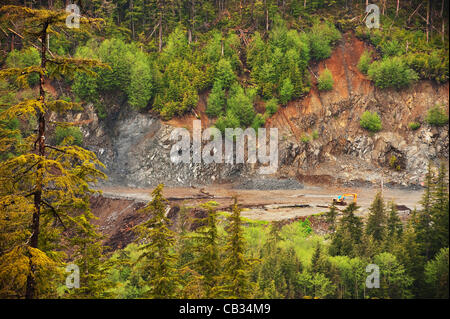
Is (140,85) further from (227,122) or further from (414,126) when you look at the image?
(414,126)

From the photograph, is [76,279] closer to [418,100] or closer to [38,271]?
[38,271]

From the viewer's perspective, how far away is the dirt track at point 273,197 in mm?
37438

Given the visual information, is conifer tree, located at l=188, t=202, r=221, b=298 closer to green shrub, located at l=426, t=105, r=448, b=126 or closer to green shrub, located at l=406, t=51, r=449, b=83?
green shrub, located at l=426, t=105, r=448, b=126

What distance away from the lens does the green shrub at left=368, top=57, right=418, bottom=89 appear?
50759mm

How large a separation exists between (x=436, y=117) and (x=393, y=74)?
744 cm

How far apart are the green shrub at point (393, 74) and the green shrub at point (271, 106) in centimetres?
1326

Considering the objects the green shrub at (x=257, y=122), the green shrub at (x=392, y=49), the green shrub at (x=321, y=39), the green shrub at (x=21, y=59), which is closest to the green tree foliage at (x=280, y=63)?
the green shrub at (x=321, y=39)

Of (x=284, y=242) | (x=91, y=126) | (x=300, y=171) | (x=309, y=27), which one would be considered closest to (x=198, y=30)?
(x=309, y=27)

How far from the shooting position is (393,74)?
168 ft

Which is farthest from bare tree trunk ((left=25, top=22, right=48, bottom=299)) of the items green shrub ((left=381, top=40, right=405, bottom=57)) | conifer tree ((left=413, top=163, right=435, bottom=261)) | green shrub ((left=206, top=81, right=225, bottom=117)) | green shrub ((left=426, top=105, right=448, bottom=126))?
green shrub ((left=381, top=40, right=405, bottom=57))

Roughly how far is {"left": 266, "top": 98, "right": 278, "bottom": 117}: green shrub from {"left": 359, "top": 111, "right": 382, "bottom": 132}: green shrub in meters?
10.6

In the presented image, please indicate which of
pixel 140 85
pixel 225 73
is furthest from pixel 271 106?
pixel 140 85

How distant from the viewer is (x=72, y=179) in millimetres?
11992

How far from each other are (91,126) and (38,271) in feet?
135
